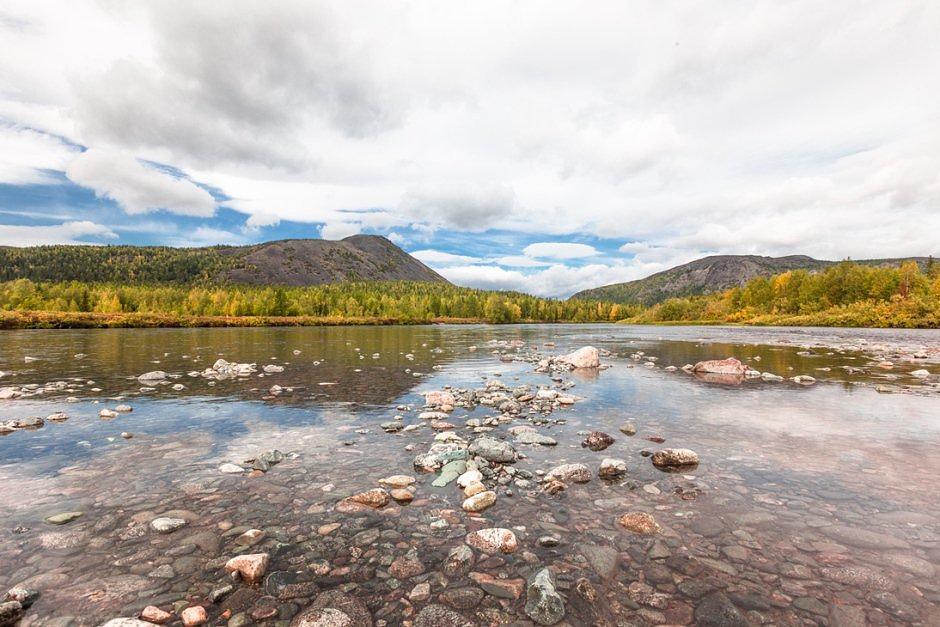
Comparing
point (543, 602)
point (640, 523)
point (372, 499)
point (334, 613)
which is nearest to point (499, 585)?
point (543, 602)

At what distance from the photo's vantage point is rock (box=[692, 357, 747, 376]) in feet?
77.6

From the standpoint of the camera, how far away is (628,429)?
1248 centimetres

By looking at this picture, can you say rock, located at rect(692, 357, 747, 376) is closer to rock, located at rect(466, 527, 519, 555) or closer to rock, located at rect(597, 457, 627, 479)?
rock, located at rect(597, 457, 627, 479)

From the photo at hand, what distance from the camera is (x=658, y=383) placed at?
21.2 meters

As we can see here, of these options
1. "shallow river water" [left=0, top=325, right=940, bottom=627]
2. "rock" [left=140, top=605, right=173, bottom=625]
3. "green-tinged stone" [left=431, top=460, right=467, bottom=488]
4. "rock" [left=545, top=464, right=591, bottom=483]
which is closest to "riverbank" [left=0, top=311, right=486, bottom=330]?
"shallow river water" [left=0, top=325, right=940, bottom=627]

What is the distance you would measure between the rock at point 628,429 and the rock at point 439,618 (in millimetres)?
9020

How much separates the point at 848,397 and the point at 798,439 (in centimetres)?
841

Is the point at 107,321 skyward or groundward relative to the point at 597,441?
skyward

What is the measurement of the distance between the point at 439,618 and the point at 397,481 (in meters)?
3.98

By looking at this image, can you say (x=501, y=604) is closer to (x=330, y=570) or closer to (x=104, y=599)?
(x=330, y=570)

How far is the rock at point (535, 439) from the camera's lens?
36.9 ft

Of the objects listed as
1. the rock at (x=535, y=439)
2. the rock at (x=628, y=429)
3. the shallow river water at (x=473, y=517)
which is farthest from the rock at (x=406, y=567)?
the rock at (x=628, y=429)

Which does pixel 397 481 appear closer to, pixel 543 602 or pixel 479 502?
pixel 479 502

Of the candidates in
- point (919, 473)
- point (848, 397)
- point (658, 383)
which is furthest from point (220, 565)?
point (848, 397)
